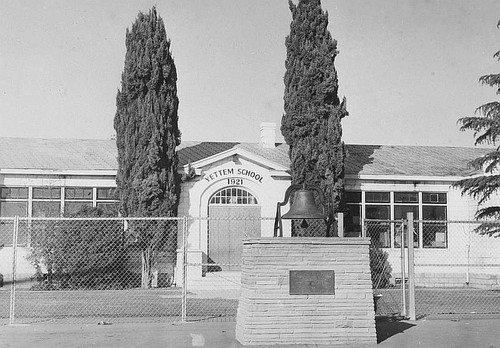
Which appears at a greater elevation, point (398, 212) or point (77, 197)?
point (77, 197)

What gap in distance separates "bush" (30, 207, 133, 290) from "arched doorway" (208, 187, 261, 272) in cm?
332

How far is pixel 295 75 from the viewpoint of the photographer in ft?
76.2

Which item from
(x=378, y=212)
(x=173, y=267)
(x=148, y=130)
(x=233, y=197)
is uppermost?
(x=148, y=130)

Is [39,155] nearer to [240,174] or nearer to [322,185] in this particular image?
[240,174]

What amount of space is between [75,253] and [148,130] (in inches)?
164

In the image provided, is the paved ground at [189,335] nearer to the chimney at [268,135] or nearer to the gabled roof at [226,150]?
the gabled roof at [226,150]

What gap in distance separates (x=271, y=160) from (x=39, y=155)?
7.58m

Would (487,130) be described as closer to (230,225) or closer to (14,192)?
(230,225)

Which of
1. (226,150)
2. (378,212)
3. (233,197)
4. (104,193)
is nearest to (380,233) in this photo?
(378,212)

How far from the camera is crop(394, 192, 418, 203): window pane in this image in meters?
24.8

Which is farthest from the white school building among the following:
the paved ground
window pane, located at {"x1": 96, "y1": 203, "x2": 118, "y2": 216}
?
the paved ground

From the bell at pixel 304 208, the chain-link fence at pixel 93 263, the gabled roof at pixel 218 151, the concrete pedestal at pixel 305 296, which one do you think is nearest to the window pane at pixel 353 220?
the gabled roof at pixel 218 151

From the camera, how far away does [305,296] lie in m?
10.6

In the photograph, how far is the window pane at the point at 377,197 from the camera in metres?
24.6
